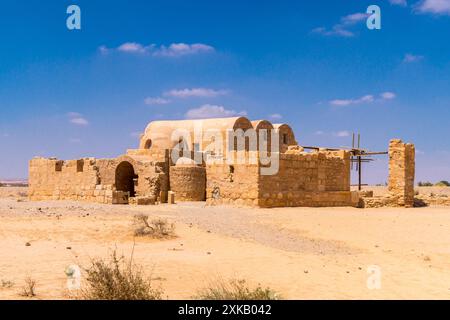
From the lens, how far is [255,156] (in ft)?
60.3

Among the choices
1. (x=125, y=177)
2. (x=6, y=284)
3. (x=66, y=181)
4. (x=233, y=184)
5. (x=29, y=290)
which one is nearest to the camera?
(x=29, y=290)

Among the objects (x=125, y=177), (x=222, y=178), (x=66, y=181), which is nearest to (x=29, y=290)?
(x=222, y=178)

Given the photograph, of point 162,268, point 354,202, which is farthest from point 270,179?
point 162,268

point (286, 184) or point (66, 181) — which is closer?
point (286, 184)

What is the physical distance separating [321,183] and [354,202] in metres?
2.07

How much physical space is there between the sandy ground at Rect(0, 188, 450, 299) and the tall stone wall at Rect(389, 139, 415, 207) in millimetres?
→ 6789

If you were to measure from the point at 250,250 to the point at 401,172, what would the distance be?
15.5 metres

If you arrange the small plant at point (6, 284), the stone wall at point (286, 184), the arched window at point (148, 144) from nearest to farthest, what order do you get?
1. the small plant at point (6, 284)
2. the stone wall at point (286, 184)
3. the arched window at point (148, 144)

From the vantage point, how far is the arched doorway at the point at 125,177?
80.1 feet

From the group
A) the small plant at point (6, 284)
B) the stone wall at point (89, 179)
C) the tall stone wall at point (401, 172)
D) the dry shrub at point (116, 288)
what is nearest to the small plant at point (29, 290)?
the small plant at point (6, 284)

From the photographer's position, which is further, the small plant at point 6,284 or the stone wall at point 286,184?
the stone wall at point 286,184

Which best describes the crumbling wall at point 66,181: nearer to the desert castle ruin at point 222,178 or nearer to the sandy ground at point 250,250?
the desert castle ruin at point 222,178

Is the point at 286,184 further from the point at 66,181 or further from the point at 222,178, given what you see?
the point at 66,181

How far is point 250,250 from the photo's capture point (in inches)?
380
